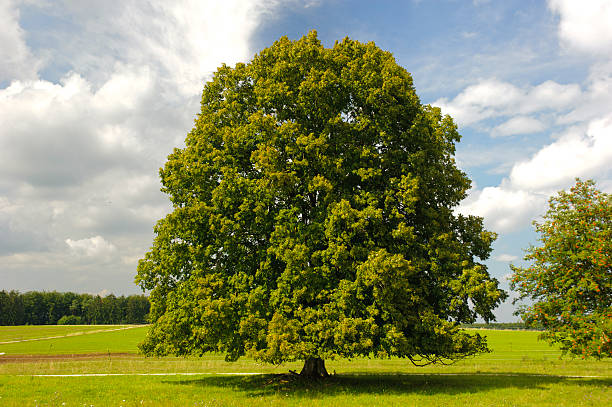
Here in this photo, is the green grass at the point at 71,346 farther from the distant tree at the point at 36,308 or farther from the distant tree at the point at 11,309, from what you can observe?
the distant tree at the point at 36,308

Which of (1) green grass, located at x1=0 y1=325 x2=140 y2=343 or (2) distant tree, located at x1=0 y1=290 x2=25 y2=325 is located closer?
(1) green grass, located at x1=0 y1=325 x2=140 y2=343

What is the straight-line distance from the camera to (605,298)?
2139cm

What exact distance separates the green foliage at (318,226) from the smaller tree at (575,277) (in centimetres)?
298

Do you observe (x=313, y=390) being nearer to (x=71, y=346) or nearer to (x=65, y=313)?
(x=71, y=346)

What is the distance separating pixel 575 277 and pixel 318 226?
13957 millimetres

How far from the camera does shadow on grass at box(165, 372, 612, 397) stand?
831 inches

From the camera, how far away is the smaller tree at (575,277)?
2058 centimetres

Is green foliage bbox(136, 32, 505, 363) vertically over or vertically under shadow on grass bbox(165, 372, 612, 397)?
over

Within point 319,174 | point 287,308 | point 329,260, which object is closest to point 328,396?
point 287,308

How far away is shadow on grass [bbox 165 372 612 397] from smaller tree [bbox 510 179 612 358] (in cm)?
347

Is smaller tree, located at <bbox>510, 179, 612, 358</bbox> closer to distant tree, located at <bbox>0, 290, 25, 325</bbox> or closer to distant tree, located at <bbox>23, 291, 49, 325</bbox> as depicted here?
distant tree, located at <bbox>0, 290, 25, 325</bbox>

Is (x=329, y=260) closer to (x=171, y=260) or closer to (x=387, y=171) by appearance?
(x=387, y=171)

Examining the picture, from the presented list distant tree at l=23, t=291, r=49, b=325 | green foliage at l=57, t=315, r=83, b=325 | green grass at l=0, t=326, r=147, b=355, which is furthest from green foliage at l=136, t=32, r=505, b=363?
distant tree at l=23, t=291, r=49, b=325

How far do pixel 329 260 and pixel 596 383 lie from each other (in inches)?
644
